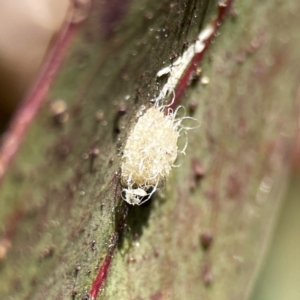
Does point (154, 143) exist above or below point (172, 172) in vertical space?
above

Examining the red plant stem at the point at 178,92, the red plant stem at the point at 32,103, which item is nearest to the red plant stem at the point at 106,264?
the red plant stem at the point at 178,92

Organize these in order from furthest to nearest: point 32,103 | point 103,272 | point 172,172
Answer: point 172,172 < point 103,272 < point 32,103

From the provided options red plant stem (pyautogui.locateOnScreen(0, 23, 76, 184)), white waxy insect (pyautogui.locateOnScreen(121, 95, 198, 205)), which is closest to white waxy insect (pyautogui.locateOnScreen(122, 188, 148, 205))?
white waxy insect (pyautogui.locateOnScreen(121, 95, 198, 205))

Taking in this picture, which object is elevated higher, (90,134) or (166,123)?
(90,134)

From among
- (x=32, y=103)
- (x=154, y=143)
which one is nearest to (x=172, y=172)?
(x=154, y=143)

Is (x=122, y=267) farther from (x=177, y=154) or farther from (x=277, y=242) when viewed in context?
(x=277, y=242)

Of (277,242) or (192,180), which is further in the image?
(277,242)

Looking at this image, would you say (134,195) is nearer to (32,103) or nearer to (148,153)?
(148,153)

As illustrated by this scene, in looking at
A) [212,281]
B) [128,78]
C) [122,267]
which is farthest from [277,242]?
[128,78]
